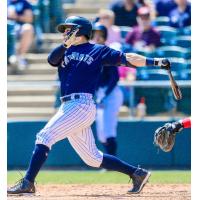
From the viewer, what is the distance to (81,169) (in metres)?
11.5

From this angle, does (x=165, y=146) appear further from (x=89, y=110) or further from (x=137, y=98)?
(x=137, y=98)

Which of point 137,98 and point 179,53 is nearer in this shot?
point 137,98

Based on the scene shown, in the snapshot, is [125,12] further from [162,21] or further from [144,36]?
[144,36]

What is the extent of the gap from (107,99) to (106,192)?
2709 mm

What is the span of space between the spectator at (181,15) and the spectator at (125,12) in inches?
26.5

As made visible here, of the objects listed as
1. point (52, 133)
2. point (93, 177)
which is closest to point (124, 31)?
point (93, 177)

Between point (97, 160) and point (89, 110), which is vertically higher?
point (89, 110)

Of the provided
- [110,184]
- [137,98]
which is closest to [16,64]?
[137,98]

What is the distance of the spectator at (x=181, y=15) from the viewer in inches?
522

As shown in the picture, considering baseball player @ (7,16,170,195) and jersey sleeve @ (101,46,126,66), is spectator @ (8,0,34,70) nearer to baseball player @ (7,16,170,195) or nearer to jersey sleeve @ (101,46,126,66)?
baseball player @ (7,16,170,195)

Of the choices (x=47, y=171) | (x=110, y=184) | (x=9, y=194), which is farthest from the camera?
(x=47, y=171)

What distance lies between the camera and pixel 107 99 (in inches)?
411

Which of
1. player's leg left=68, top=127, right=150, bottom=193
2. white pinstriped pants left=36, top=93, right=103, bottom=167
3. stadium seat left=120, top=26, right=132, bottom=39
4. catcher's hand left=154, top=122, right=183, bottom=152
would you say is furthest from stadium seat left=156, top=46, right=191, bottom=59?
white pinstriped pants left=36, top=93, right=103, bottom=167
